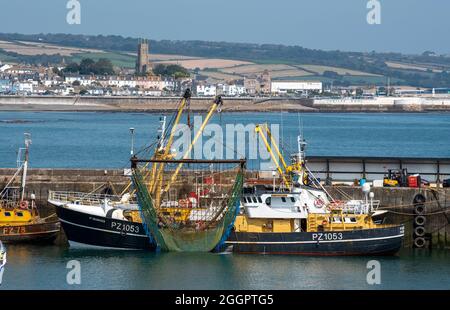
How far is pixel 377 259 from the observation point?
2998cm

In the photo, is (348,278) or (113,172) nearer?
(348,278)

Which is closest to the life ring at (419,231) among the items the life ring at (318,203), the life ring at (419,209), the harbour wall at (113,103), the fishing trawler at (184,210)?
the life ring at (419,209)

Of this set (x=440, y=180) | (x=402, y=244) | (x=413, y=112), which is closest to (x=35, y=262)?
(x=402, y=244)

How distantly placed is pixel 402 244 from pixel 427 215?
1.05m

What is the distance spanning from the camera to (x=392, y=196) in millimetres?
32344

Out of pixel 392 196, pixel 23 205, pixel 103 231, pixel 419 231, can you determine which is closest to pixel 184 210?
pixel 103 231

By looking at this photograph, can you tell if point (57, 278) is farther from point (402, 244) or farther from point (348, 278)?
point (402, 244)

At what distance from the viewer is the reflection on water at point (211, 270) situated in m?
26.8

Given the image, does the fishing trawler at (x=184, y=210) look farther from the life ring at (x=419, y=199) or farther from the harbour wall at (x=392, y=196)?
the life ring at (x=419, y=199)

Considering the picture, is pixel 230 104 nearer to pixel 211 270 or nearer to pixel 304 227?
pixel 304 227

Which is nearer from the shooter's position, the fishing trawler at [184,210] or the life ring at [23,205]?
the fishing trawler at [184,210]

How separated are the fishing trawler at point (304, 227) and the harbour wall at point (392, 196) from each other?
1742 millimetres

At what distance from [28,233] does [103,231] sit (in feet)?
7.30

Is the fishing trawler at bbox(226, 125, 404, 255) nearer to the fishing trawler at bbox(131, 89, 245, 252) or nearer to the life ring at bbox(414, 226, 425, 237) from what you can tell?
the fishing trawler at bbox(131, 89, 245, 252)
